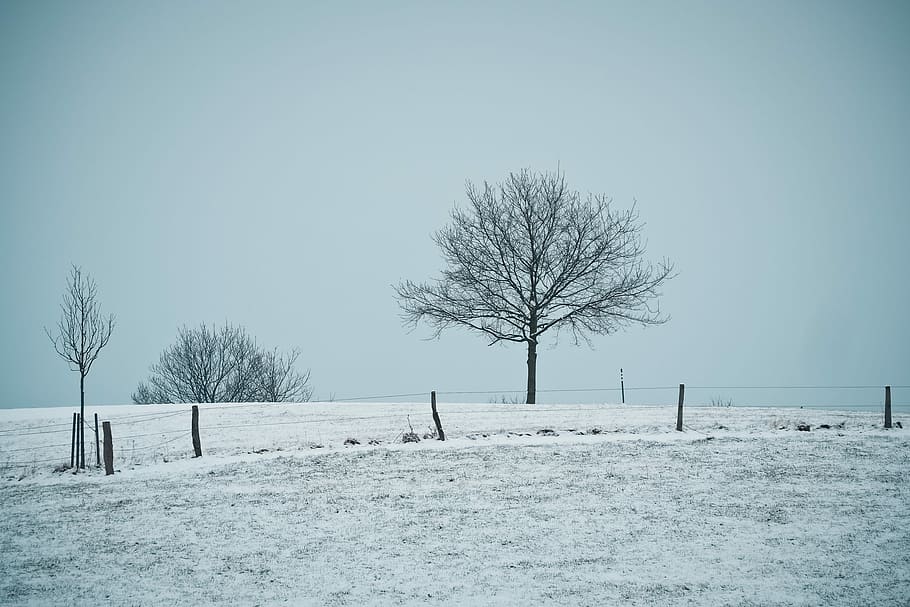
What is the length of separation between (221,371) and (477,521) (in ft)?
136

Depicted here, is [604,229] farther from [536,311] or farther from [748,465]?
[748,465]

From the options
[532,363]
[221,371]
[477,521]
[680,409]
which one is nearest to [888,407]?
[680,409]

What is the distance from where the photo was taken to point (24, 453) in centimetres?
1998

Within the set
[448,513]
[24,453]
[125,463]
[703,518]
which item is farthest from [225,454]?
[703,518]

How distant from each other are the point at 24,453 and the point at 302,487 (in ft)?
36.4

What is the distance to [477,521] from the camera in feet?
36.9

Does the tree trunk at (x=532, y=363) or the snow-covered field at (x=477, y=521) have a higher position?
the tree trunk at (x=532, y=363)

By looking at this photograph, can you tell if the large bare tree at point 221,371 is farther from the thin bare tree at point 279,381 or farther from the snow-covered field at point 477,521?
the snow-covered field at point 477,521

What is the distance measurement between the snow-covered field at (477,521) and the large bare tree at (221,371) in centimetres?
2863

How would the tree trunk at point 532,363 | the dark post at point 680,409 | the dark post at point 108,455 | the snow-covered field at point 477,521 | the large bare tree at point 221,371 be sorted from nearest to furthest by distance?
the snow-covered field at point 477,521 → the dark post at point 108,455 → the dark post at point 680,409 → the tree trunk at point 532,363 → the large bare tree at point 221,371

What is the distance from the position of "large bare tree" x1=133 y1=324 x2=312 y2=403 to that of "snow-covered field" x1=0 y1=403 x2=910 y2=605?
2863 cm

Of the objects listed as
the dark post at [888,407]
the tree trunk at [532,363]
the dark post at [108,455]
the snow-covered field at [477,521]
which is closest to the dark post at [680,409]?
the snow-covered field at [477,521]

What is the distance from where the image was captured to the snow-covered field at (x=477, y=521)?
848 cm

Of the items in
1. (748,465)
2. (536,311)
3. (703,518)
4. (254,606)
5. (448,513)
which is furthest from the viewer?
(536,311)
